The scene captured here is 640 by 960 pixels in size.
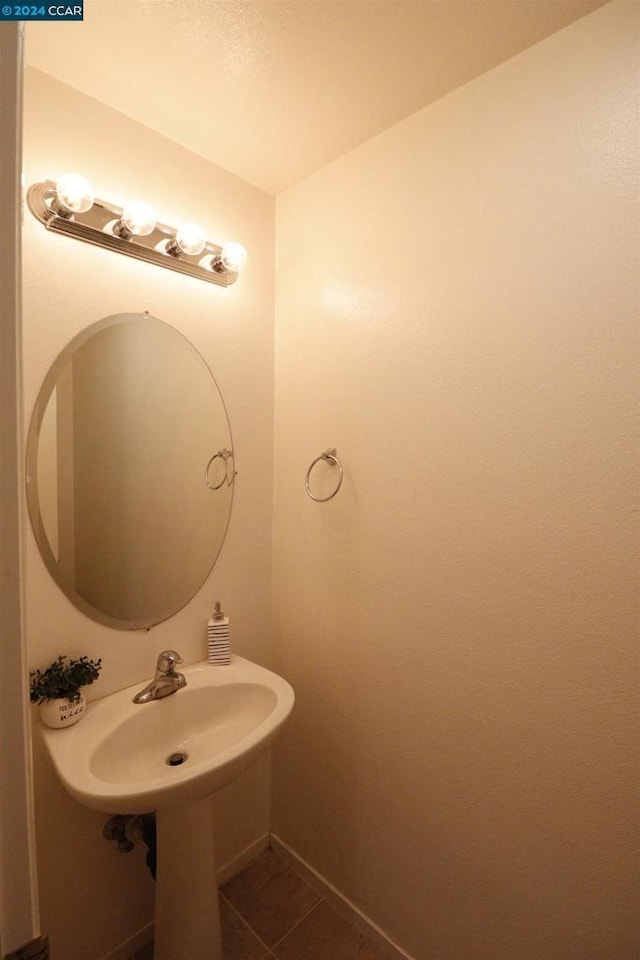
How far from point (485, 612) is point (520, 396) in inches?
21.3

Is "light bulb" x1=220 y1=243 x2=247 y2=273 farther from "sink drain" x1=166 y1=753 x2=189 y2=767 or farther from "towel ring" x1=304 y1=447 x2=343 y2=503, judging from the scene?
"sink drain" x1=166 y1=753 x2=189 y2=767

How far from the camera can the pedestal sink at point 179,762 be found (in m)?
0.95

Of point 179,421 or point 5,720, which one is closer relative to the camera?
point 5,720

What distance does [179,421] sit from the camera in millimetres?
1413

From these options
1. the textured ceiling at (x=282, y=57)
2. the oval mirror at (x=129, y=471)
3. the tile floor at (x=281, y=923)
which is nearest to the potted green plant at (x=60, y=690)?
the oval mirror at (x=129, y=471)

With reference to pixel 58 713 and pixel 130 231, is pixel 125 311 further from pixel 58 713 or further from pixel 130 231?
pixel 58 713

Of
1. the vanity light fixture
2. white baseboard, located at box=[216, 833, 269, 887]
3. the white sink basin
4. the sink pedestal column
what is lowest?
white baseboard, located at box=[216, 833, 269, 887]

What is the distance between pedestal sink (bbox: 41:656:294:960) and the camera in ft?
3.12

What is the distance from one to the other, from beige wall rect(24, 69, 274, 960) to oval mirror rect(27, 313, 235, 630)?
1.7 inches

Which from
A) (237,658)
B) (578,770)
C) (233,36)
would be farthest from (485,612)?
(233,36)

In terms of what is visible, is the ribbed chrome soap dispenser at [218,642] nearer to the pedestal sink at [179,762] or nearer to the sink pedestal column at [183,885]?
the pedestal sink at [179,762]

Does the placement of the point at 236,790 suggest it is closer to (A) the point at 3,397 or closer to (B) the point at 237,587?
(B) the point at 237,587

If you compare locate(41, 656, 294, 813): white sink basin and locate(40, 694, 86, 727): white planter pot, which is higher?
locate(40, 694, 86, 727): white planter pot

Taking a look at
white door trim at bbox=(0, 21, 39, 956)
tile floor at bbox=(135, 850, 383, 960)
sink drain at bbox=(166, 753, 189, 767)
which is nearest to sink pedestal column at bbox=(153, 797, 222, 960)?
sink drain at bbox=(166, 753, 189, 767)
